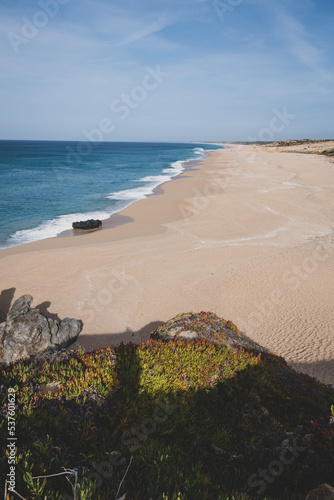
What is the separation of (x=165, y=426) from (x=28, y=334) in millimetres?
5916

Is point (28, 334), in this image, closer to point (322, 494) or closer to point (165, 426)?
point (165, 426)

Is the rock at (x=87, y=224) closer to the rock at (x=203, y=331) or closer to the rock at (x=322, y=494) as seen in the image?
the rock at (x=203, y=331)

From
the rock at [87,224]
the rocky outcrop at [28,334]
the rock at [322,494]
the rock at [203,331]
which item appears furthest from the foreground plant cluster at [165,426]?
the rock at [87,224]

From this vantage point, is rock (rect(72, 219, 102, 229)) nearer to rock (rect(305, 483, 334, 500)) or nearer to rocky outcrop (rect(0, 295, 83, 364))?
rocky outcrop (rect(0, 295, 83, 364))

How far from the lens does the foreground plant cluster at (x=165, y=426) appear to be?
9.82 ft

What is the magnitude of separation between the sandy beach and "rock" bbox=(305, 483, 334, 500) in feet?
18.2

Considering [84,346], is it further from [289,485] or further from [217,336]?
[289,485]

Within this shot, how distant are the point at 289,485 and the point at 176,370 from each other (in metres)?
2.33

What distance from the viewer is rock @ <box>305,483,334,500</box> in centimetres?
288

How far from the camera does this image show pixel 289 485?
3467 mm

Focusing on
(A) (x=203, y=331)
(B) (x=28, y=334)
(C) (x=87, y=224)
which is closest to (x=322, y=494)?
(A) (x=203, y=331)

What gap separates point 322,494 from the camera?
291 centimetres

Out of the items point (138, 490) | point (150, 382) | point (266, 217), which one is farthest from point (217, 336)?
point (266, 217)

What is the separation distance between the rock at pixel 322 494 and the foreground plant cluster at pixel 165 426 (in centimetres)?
27
